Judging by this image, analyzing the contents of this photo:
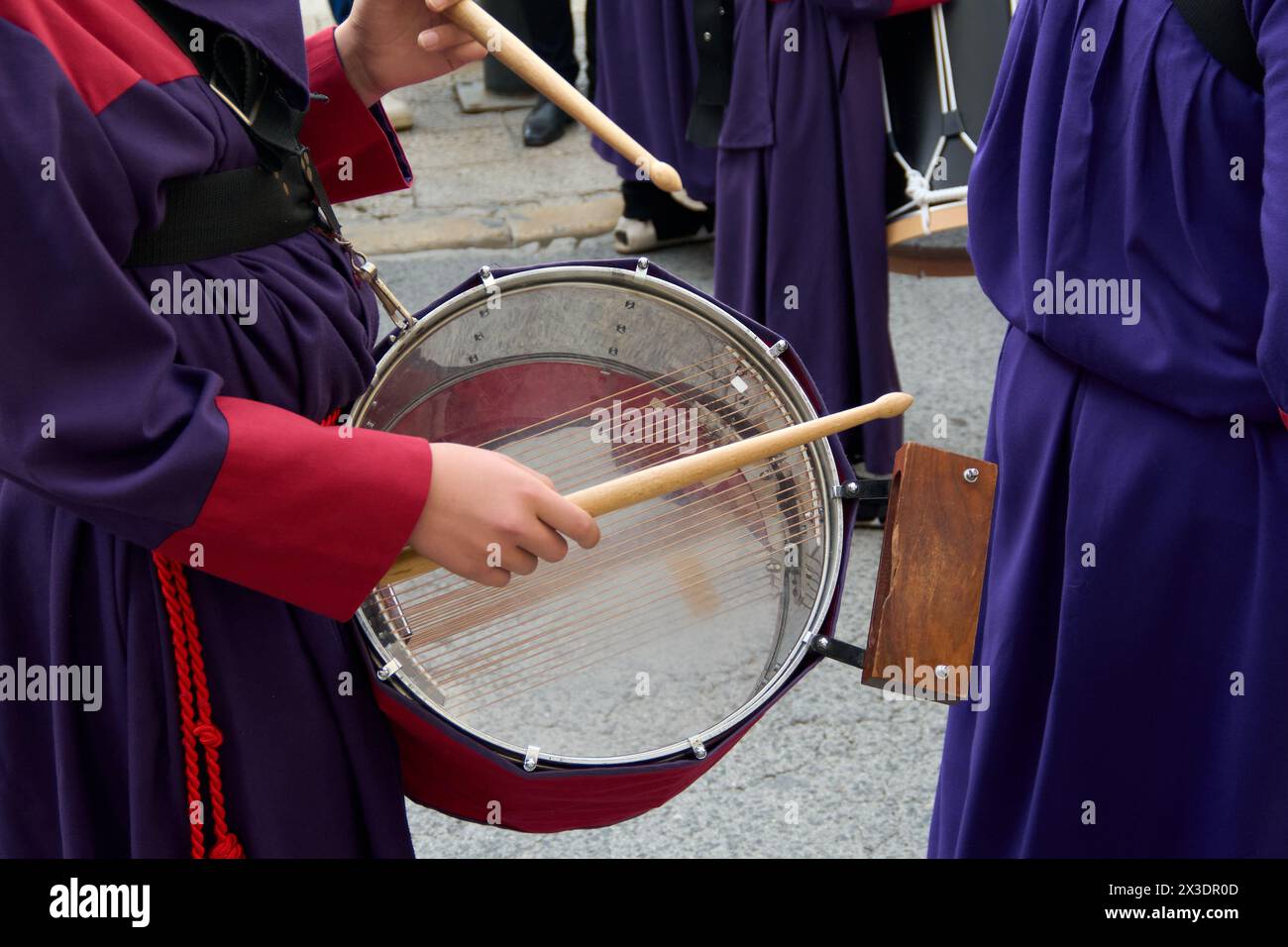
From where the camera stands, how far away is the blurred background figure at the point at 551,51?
554 centimetres

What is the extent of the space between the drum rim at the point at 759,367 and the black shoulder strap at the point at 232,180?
0.58 feet

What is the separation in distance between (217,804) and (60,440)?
0.37 m

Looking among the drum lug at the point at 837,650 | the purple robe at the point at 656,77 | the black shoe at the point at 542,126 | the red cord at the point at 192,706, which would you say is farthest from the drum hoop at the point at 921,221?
the black shoe at the point at 542,126

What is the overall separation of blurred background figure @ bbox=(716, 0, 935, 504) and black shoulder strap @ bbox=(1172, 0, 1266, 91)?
158 centimetres

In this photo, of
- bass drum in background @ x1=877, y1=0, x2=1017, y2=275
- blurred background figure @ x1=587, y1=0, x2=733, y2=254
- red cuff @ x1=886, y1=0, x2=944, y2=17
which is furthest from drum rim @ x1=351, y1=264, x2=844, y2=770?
blurred background figure @ x1=587, y1=0, x2=733, y2=254

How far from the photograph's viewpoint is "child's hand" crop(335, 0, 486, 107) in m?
1.44

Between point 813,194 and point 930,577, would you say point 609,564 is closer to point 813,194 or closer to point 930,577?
point 930,577

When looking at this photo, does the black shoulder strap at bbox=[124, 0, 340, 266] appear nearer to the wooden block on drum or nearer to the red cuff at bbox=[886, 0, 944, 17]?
the wooden block on drum

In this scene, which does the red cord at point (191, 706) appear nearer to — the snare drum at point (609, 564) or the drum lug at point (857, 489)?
the snare drum at point (609, 564)

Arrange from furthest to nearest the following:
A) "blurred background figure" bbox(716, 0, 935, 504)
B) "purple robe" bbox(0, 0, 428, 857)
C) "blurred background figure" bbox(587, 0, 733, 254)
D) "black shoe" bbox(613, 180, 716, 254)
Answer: "black shoe" bbox(613, 180, 716, 254) → "blurred background figure" bbox(587, 0, 733, 254) → "blurred background figure" bbox(716, 0, 935, 504) → "purple robe" bbox(0, 0, 428, 857)

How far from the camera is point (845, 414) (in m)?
1.29
